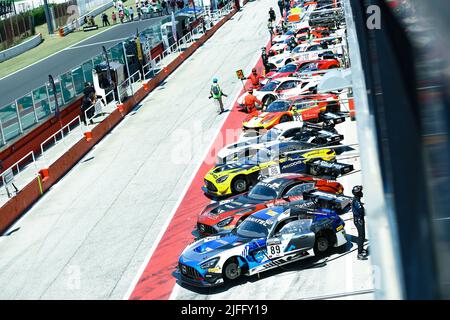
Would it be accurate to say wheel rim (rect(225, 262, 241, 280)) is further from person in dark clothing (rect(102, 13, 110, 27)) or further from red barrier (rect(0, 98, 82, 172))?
person in dark clothing (rect(102, 13, 110, 27))

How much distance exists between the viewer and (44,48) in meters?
56.2

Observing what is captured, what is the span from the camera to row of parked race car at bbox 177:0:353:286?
14148mm

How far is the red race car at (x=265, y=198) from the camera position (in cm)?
1647

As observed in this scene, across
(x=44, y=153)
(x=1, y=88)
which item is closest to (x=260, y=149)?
(x=44, y=153)

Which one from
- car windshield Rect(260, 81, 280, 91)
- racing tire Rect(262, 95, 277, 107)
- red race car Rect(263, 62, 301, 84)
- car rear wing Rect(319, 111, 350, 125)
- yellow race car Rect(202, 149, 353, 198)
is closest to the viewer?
yellow race car Rect(202, 149, 353, 198)

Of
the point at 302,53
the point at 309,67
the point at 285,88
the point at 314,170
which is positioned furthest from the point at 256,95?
the point at 314,170

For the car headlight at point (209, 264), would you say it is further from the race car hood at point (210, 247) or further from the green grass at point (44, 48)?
the green grass at point (44, 48)

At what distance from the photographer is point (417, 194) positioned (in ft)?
5.44

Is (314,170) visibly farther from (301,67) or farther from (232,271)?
(301,67)

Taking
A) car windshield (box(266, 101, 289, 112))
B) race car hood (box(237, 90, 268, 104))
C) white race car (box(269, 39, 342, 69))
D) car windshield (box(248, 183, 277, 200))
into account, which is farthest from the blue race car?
white race car (box(269, 39, 342, 69))

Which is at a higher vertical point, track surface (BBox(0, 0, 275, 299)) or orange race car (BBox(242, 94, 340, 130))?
orange race car (BBox(242, 94, 340, 130))

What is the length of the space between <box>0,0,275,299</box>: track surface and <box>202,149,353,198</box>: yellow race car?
5.29 feet

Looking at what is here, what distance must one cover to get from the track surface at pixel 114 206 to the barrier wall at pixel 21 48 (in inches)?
865
